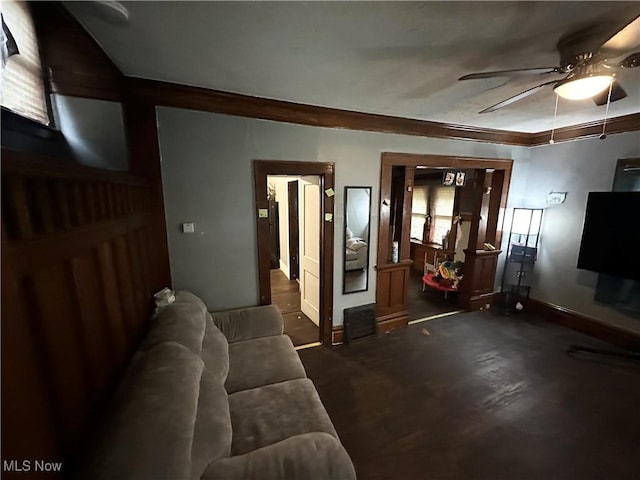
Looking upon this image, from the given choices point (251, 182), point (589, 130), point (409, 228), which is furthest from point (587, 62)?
point (589, 130)

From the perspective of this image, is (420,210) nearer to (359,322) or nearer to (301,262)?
(301,262)

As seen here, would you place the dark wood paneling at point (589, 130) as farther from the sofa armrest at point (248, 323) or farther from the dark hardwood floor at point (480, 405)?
the sofa armrest at point (248, 323)

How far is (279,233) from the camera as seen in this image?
6.09 metres

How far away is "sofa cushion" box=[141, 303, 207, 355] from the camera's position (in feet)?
4.71

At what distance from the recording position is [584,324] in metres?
3.29

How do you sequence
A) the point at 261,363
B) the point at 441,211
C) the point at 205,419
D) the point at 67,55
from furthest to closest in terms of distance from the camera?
the point at 441,211, the point at 261,363, the point at 67,55, the point at 205,419

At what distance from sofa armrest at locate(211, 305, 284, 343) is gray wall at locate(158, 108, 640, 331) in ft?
0.63

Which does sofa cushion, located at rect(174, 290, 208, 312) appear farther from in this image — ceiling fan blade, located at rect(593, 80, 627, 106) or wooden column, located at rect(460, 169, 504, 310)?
wooden column, located at rect(460, 169, 504, 310)

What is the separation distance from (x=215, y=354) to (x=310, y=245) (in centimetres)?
190

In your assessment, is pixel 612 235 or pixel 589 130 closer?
pixel 612 235

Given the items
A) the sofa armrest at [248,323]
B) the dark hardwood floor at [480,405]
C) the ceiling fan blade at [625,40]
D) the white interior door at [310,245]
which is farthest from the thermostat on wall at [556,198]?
the sofa armrest at [248,323]

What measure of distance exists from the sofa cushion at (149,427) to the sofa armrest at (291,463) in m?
0.20

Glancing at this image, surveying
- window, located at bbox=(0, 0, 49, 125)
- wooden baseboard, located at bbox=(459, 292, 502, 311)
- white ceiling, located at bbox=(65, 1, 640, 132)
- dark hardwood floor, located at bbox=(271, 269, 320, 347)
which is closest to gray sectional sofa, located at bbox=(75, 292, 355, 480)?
window, located at bbox=(0, 0, 49, 125)

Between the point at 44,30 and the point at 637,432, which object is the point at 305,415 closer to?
the point at 44,30
